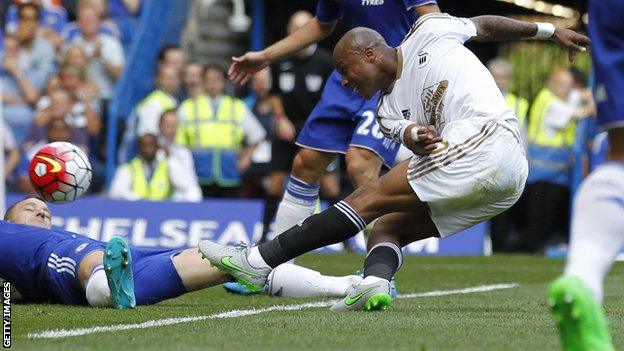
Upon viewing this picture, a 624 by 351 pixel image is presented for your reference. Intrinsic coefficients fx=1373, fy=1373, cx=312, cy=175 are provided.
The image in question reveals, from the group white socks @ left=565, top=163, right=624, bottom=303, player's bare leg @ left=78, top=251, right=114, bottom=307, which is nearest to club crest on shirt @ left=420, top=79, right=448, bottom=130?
player's bare leg @ left=78, top=251, right=114, bottom=307

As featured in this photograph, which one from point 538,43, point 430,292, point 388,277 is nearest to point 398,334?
point 388,277

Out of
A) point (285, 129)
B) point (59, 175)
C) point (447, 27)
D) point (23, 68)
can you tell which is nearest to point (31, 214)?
point (59, 175)

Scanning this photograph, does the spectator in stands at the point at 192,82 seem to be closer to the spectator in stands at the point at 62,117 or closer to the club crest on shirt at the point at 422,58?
the spectator in stands at the point at 62,117

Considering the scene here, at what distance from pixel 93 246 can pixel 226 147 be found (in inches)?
350

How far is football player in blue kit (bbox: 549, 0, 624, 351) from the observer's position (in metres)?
4.34

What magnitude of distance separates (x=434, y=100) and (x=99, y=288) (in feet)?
6.34

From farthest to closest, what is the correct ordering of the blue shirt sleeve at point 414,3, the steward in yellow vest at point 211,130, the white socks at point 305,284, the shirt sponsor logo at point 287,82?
the steward in yellow vest at point 211,130
the shirt sponsor logo at point 287,82
the blue shirt sleeve at point 414,3
the white socks at point 305,284

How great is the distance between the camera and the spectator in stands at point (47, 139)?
15.6 m

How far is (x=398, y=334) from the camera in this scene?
228 inches

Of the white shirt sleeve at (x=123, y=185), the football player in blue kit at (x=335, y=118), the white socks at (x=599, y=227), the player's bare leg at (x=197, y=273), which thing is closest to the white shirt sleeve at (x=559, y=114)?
the white shirt sleeve at (x=123, y=185)

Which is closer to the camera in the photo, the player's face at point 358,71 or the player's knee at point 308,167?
→ the player's face at point 358,71

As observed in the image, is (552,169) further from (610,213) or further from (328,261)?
(610,213)

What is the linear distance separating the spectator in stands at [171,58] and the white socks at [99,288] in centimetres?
950

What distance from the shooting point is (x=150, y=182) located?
1542 cm
